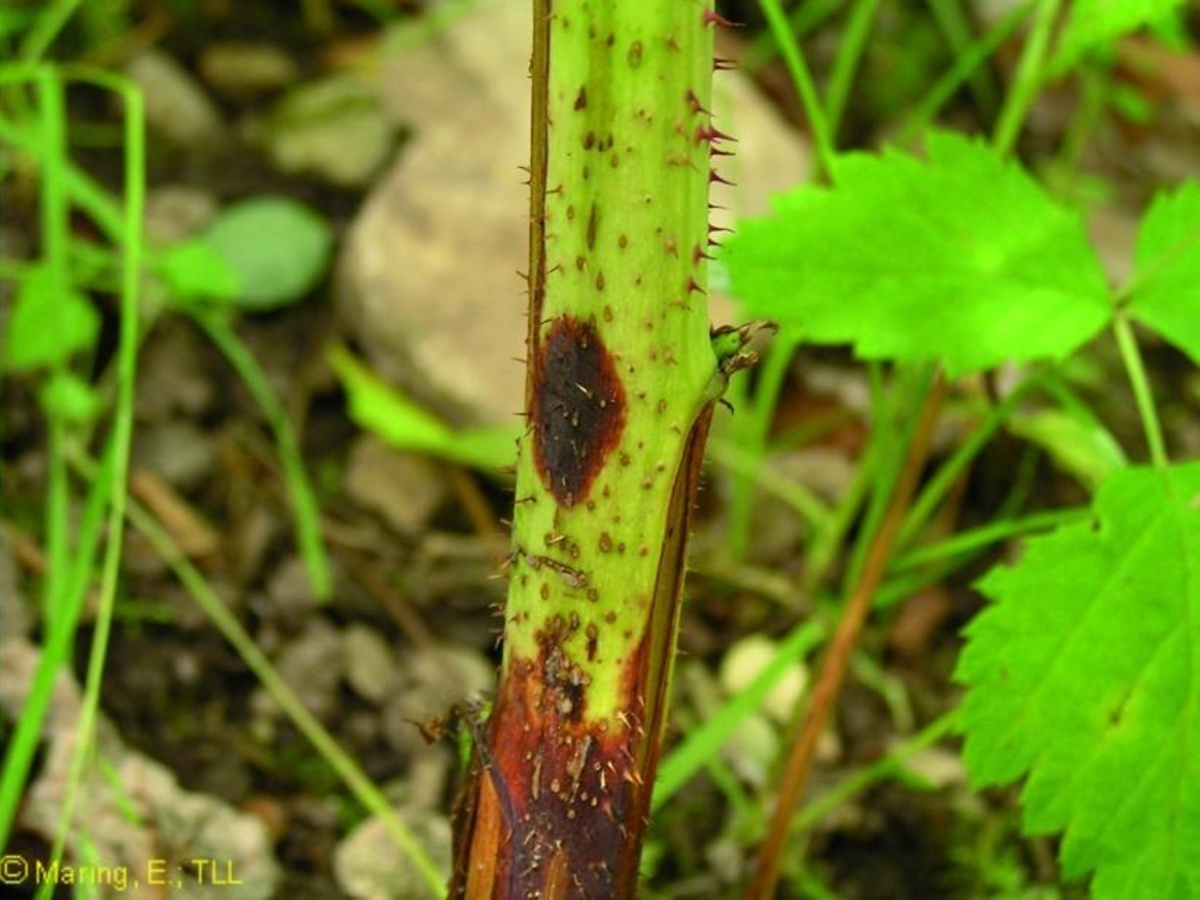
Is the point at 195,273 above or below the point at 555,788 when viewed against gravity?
above

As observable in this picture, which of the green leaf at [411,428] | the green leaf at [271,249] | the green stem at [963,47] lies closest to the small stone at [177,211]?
the green leaf at [271,249]

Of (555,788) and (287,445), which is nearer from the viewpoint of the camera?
(555,788)

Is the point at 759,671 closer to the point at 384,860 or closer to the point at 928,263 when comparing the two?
the point at 384,860

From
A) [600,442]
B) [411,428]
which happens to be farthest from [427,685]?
[600,442]

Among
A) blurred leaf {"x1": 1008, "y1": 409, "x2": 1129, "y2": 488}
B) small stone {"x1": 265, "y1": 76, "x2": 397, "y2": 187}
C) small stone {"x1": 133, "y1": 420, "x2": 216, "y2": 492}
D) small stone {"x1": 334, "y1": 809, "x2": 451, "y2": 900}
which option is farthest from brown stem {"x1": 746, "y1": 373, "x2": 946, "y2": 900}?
small stone {"x1": 265, "y1": 76, "x2": 397, "y2": 187}

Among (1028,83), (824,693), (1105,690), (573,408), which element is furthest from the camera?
(1028,83)

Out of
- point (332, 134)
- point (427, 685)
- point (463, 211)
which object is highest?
point (332, 134)

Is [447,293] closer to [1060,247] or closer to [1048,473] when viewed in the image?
[1048,473]
